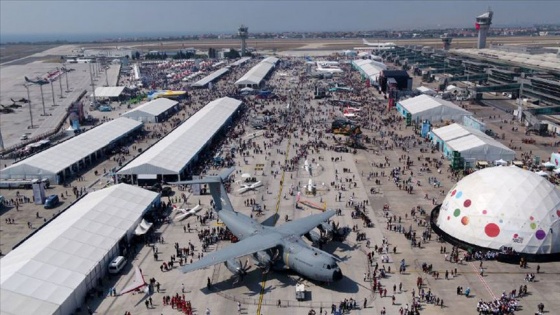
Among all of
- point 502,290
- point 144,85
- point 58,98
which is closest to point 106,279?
point 502,290

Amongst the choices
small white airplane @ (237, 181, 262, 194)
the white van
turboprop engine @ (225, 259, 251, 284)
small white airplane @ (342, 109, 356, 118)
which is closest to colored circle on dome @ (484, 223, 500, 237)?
turboprop engine @ (225, 259, 251, 284)

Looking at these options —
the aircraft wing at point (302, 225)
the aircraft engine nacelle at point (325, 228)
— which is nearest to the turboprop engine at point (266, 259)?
the aircraft wing at point (302, 225)

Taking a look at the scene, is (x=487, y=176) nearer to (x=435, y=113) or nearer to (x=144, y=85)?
(x=435, y=113)

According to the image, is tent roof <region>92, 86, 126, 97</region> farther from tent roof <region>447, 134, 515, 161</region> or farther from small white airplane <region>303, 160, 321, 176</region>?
tent roof <region>447, 134, 515, 161</region>

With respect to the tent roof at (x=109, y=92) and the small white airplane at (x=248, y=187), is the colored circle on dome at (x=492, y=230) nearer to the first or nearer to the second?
the small white airplane at (x=248, y=187)

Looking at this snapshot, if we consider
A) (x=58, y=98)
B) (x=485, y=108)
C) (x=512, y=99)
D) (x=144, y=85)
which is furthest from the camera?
(x=144, y=85)

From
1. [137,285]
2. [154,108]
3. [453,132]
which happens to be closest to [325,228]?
[137,285]

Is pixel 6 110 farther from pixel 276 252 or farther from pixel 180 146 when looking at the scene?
pixel 276 252
